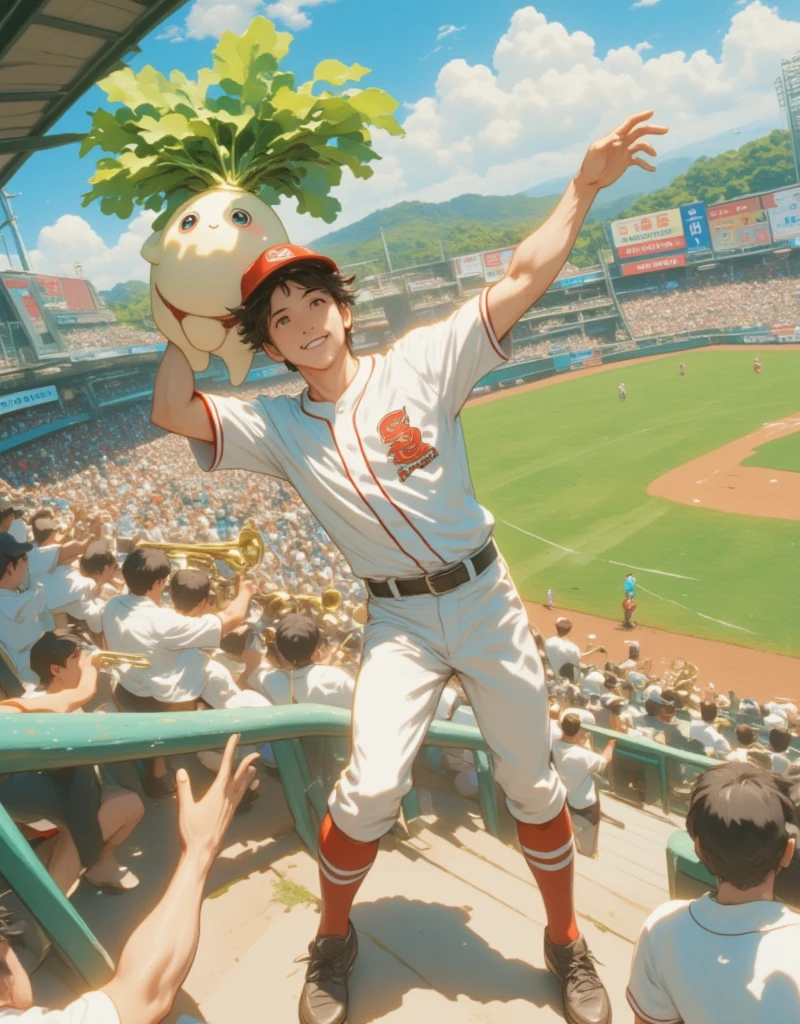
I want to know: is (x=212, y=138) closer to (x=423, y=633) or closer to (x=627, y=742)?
(x=423, y=633)

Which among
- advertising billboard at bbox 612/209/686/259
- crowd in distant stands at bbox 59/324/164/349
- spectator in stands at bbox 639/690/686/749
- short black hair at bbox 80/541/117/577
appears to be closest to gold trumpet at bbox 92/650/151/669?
short black hair at bbox 80/541/117/577

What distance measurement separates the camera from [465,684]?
8.07 ft

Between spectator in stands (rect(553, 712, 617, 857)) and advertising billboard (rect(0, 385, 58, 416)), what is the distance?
26606 mm

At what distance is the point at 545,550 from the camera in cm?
1814

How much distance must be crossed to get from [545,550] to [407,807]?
15289mm

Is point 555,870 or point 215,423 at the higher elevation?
point 215,423

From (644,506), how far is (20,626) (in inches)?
716

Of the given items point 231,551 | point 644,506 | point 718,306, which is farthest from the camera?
point 718,306

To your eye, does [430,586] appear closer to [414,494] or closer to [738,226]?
[414,494]

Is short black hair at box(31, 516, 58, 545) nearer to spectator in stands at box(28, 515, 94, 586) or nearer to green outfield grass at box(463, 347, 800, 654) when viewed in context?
spectator in stands at box(28, 515, 94, 586)

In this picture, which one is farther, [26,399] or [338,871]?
[26,399]

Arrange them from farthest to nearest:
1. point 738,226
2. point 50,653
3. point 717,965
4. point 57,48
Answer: point 738,226 < point 57,48 < point 50,653 < point 717,965

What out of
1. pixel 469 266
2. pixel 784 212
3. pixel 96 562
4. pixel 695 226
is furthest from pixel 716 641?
pixel 695 226

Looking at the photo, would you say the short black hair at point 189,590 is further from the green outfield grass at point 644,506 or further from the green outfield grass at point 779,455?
Result: the green outfield grass at point 779,455
